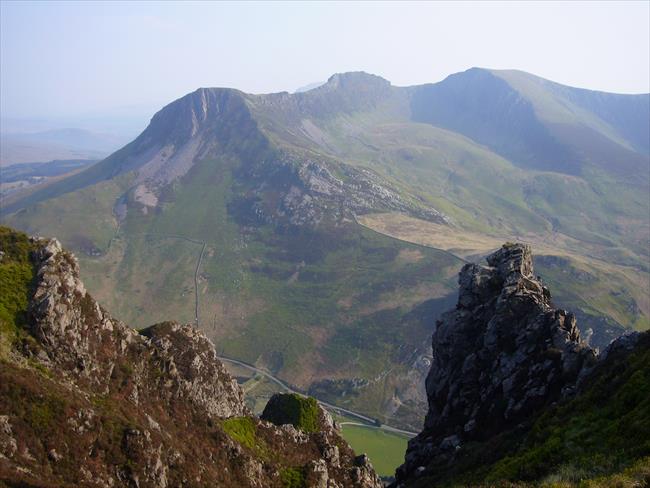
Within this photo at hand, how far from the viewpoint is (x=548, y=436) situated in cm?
4175

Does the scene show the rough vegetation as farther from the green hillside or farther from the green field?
the green field

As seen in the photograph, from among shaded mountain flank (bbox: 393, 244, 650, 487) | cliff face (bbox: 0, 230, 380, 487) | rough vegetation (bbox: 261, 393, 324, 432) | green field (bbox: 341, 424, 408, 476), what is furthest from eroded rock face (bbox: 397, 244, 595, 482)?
green field (bbox: 341, 424, 408, 476)

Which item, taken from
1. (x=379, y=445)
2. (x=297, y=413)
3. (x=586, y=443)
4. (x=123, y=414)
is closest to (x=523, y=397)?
(x=586, y=443)

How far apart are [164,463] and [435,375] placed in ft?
136

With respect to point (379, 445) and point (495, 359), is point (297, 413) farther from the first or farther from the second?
point (379, 445)

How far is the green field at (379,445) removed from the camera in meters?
158

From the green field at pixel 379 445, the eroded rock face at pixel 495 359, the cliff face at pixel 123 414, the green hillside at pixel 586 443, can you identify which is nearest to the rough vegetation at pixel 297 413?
the cliff face at pixel 123 414

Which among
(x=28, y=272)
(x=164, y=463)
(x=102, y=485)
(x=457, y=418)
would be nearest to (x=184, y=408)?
(x=164, y=463)

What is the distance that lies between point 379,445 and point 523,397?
128m

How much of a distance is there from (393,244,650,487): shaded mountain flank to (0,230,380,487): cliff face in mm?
17009

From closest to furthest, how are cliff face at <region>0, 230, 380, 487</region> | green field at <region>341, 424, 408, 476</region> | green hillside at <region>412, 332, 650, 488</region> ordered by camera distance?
1. green hillside at <region>412, 332, 650, 488</region>
2. cliff face at <region>0, 230, 380, 487</region>
3. green field at <region>341, 424, 408, 476</region>

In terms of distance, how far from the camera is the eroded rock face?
186 feet

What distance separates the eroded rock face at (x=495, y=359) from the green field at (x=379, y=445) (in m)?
92.2

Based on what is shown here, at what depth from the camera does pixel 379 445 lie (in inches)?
6855
